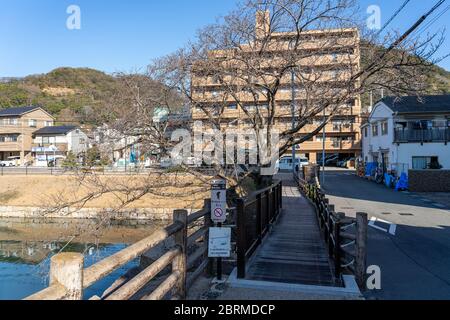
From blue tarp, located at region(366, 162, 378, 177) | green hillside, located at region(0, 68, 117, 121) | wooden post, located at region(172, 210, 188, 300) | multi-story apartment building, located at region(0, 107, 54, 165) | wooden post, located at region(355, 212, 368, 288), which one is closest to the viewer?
wooden post, located at region(172, 210, 188, 300)

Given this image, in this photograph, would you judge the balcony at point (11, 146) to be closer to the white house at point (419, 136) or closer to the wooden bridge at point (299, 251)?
the white house at point (419, 136)

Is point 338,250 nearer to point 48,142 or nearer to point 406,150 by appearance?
point 406,150

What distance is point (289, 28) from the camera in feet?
33.2

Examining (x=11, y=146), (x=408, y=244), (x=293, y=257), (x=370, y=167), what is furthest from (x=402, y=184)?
(x=11, y=146)

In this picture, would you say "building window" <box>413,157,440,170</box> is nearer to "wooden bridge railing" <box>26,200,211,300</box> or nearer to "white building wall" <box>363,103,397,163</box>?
"white building wall" <box>363,103,397,163</box>

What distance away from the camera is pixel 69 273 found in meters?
2.05

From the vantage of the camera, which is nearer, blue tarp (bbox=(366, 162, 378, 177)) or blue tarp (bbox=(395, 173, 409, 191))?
blue tarp (bbox=(395, 173, 409, 191))

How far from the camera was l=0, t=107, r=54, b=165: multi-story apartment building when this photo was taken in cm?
4797

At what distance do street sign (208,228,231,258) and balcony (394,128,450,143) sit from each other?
25071 mm

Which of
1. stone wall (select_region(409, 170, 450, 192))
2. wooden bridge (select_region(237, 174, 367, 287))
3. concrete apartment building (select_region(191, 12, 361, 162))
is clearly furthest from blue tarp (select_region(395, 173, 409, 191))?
wooden bridge (select_region(237, 174, 367, 287))

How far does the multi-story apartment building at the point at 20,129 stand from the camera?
47969mm

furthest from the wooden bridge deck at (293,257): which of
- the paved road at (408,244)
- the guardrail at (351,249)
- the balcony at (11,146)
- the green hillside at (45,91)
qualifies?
the balcony at (11,146)

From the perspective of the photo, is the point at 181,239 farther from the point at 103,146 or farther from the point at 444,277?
the point at 103,146
